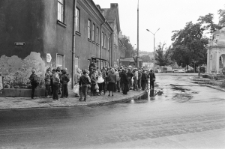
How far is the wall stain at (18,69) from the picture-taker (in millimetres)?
11977

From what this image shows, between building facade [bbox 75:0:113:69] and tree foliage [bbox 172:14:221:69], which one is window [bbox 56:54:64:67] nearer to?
building facade [bbox 75:0:113:69]

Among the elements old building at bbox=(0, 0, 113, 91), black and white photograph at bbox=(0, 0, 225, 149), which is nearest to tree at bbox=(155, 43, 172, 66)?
black and white photograph at bbox=(0, 0, 225, 149)

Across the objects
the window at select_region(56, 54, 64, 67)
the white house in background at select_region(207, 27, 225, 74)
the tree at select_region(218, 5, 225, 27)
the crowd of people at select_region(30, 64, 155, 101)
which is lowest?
the crowd of people at select_region(30, 64, 155, 101)

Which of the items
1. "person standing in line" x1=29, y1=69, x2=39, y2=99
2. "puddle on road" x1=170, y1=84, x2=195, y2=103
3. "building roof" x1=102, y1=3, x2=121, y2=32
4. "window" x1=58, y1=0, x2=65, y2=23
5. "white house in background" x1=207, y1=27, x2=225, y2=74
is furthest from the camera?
"building roof" x1=102, y1=3, x2=121, y2=32

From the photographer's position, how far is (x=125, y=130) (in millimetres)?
5879

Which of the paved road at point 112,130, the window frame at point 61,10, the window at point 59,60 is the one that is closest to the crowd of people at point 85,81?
the window at point 59,60

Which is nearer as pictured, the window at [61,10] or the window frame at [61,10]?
the window frame at [61,10]

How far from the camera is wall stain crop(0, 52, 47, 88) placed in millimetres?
11977

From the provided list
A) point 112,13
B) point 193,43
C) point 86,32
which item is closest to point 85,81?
point 86,32

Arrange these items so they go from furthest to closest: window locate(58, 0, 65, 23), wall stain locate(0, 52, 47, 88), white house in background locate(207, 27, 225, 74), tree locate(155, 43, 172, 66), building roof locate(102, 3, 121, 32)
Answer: tree locate(155, 43, 172, 66) < building roof locate(102, 3, 121, 32) < white house in background locate(207, 27, 225, 74) < window locate(58, 0, 65, 23) < wall stain locate(0, 52, 47, 88)

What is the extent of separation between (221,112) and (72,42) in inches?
373

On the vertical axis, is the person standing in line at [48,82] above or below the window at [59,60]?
below

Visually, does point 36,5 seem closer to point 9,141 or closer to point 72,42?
point 72,42

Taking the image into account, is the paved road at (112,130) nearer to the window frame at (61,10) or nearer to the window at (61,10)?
the window frame at (61,10)
